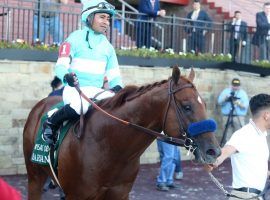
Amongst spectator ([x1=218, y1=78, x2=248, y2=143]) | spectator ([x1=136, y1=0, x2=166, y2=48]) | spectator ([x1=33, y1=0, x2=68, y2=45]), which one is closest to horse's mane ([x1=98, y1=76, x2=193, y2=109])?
spectator ([x1=33, y1=0, x2=68, y2=45])

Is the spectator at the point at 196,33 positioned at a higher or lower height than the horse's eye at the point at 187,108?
Result: higher

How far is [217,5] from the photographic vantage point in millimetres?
21156

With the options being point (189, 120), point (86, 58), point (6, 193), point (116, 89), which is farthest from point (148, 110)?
point (6, 193)

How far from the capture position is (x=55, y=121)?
6328mm

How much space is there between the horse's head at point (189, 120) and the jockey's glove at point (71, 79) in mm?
959

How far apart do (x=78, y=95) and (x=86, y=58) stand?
0.43 metres

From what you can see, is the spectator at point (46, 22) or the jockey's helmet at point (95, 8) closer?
the jockey's helmet at point (95, 8)

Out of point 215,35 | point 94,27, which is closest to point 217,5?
point 215,35

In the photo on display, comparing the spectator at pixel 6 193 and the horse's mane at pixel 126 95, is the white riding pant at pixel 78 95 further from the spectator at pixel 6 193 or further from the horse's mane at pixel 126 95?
the spectator at pixel 6 193

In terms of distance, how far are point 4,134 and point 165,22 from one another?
212 inches

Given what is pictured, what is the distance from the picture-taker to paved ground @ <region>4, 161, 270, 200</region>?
10194 mm

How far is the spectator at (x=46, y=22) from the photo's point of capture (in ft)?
40.9

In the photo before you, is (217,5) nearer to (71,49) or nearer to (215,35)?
(215,35)

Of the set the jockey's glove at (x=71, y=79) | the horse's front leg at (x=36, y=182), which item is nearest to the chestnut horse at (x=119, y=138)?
the jockey's glove at (x=71, y=79)
